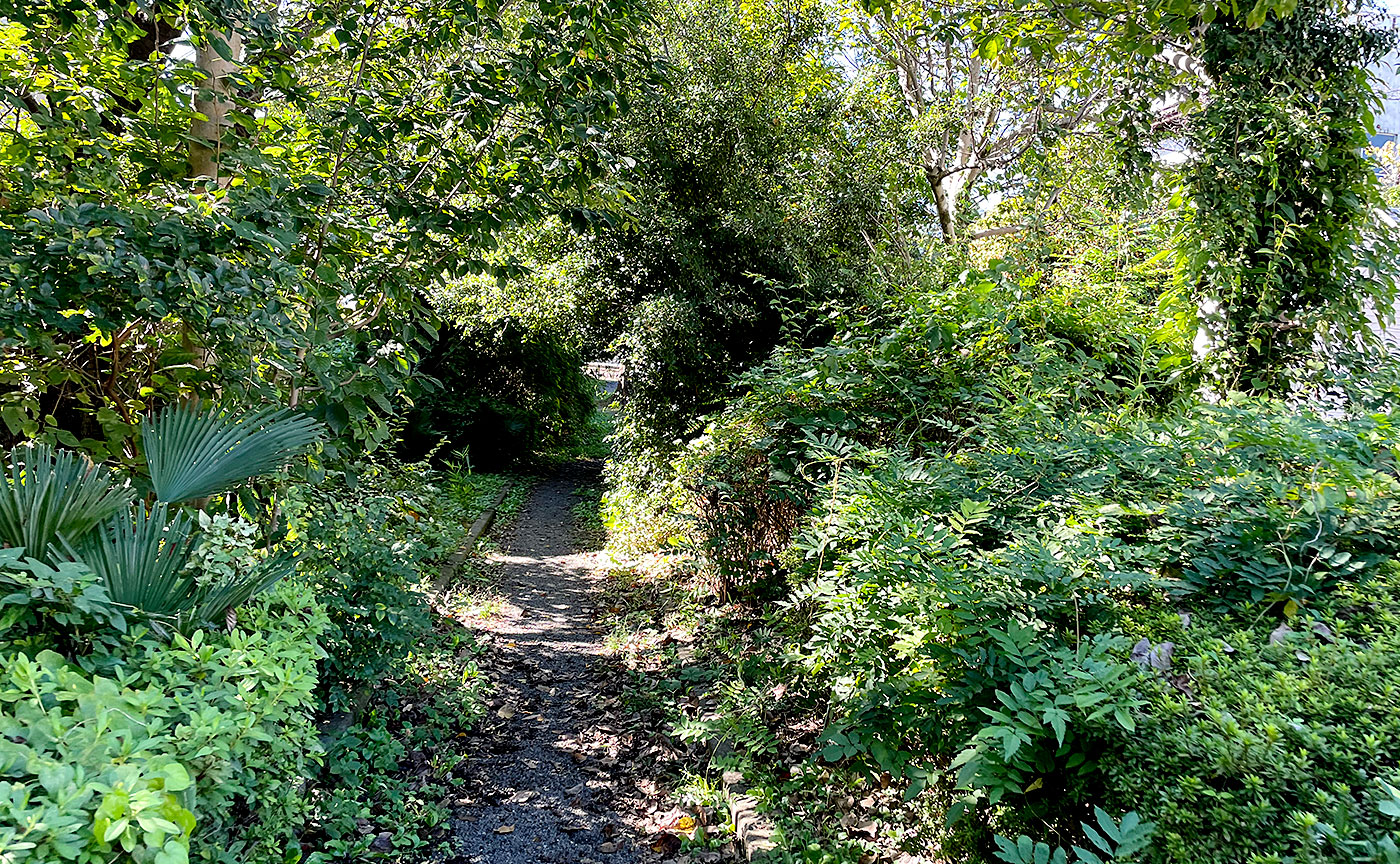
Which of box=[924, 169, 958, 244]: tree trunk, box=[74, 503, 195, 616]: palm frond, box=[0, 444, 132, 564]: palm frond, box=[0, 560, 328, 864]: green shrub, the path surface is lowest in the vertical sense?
the path surface

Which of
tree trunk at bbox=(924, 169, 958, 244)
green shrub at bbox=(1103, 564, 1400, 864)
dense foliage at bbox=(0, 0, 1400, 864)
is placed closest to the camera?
green shrub at bbox=(1103, 564, 1400, 864)

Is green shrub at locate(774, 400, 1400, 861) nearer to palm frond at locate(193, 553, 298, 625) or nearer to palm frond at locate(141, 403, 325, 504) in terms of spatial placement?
palm frond at locate(193, 553, 298, 625)

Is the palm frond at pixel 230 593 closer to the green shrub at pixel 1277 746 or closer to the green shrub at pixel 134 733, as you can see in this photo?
the green shrub at pixel 134 733

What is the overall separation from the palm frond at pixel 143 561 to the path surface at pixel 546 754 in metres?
1.74

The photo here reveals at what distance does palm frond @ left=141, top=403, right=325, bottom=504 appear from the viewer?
2.53 meters

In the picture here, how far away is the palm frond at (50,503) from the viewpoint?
2.08 m

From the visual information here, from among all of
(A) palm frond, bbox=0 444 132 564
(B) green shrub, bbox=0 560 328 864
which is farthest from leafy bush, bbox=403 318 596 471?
(B) green shrub, bbox=0 560 328 864

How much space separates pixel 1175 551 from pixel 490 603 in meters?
5.51

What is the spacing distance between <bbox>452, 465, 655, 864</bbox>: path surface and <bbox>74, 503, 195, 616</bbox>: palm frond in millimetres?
1740

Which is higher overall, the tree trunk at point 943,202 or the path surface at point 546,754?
the tree trunk at point 943,202

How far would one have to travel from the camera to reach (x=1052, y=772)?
83.0 inches

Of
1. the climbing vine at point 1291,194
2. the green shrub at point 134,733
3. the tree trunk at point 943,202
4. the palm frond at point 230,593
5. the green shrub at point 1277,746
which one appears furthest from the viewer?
the tree trunk at point 943,202

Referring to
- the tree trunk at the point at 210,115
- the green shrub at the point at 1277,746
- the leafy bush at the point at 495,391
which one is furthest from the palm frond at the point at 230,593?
the leafy bush at the point at 495,391

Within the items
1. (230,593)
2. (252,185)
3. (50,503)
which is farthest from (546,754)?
(252,185)
